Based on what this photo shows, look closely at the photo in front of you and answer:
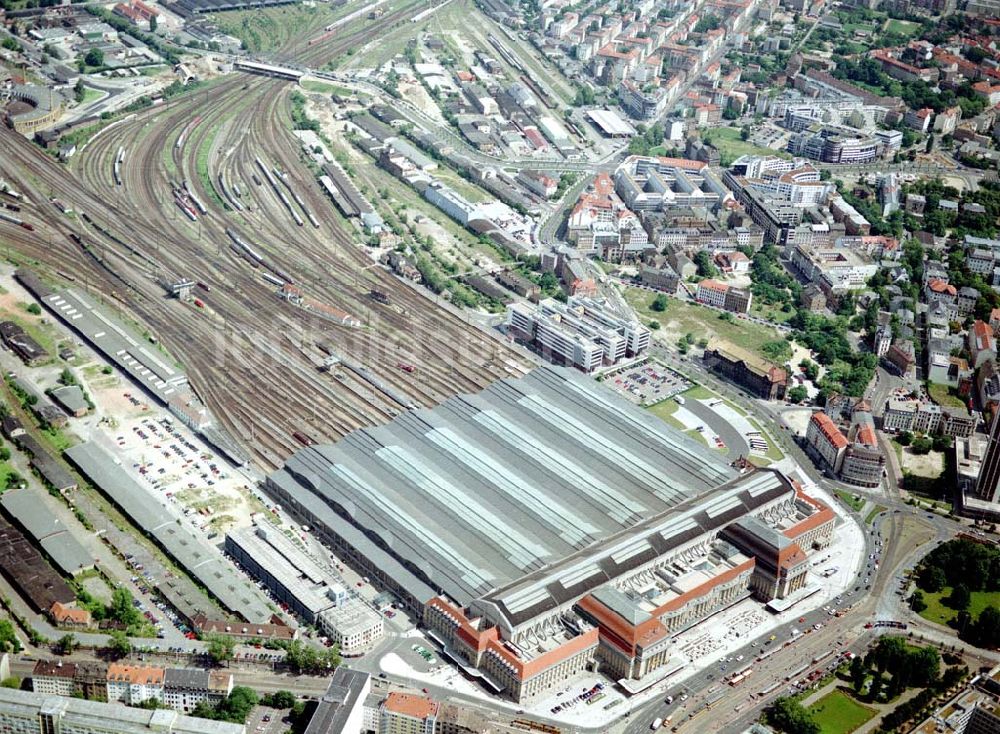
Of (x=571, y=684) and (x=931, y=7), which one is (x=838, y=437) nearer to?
(x=571, y=684)

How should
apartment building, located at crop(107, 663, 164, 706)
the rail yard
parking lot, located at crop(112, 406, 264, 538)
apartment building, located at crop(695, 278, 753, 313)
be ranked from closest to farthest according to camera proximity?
apartment building, located at crop(107, 663, 164, 706) → parking lot, located at crop(112, 406, 264, 538) → the rail yard → apartment building, located at crop(695, 278, 753, 313)

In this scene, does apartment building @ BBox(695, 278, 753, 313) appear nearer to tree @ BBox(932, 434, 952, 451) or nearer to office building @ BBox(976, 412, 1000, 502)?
tree @ BBox(932, 434, 952, 451)

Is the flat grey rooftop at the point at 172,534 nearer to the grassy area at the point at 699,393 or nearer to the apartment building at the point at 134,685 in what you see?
the apartment building at the point at 134,685

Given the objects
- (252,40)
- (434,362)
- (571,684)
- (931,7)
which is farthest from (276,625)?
(931,7)

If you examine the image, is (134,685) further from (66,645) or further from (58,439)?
(58,439)

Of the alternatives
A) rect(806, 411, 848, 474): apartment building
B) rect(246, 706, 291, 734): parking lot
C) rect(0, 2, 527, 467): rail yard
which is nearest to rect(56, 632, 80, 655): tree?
rect(246, 706, 291, 734): parking lot

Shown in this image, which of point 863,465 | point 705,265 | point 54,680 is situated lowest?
point 54,680

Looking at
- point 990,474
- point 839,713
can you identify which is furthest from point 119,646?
point 990,474
